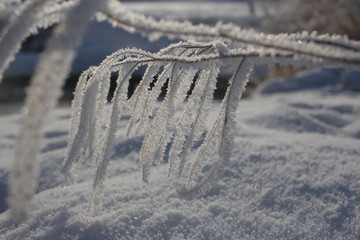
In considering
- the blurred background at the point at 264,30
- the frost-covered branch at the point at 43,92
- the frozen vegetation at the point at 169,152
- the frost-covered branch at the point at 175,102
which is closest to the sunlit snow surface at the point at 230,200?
the frozen vegetation at the point at 169,152

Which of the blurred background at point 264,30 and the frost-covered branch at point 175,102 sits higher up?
the blurred background at point 264,30

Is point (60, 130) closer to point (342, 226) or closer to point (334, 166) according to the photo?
point (334, 166)

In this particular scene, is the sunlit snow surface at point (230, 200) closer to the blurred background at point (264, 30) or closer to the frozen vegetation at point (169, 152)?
the frozen vegetation at point (169, 152)

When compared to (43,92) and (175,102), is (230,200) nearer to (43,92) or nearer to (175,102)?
(175,102)

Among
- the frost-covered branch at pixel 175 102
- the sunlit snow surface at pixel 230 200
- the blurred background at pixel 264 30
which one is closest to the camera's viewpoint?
the frost-covered branch at pixel 175 102

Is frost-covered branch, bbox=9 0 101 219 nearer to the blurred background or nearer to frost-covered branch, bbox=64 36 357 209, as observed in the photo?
frost-covered branch, bbox=64 36 357 209

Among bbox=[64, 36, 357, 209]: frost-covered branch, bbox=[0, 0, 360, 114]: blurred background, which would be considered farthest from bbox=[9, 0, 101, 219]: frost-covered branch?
bbox=[0, 0, 360, 114]: blurred background

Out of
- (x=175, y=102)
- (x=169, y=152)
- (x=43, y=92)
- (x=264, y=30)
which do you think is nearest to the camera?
(x=43, y=92)

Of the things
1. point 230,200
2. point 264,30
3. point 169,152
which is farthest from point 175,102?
point 264,30
